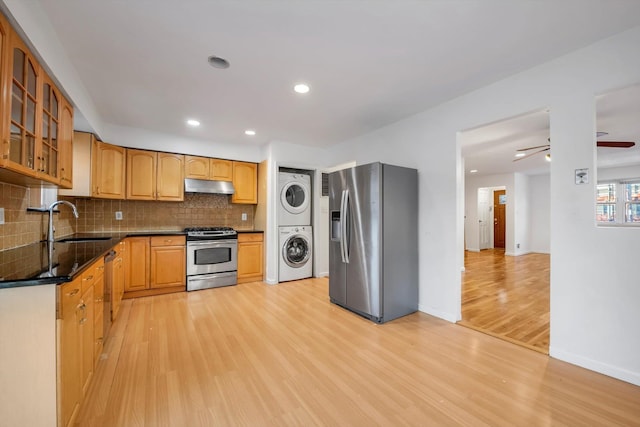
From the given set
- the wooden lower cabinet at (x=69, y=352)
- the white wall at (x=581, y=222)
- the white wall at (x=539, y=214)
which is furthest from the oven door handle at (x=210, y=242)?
the white wall at (x=539, y=214)

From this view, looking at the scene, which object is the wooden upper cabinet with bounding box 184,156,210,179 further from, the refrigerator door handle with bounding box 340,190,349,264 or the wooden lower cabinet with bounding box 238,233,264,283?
the refrigerator door handle with bounding box 340,190,349,264

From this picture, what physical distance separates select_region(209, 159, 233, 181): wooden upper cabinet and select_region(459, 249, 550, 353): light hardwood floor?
4.10 metres

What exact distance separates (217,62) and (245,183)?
2.72 metres

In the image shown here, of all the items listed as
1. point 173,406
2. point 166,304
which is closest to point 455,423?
point 173,406

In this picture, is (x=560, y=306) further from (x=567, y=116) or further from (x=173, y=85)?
(x=173, y=85)

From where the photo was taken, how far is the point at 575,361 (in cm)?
205

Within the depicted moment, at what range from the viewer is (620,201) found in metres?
6.18

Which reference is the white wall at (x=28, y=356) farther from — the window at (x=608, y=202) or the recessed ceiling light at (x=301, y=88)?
the window at (x=608, y=202)

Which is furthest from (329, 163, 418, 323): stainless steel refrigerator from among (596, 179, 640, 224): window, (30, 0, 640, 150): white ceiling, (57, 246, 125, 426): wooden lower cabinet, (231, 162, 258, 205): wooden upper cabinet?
(596, 179, 640, 224): window

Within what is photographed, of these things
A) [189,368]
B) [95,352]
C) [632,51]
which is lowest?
[189,368]

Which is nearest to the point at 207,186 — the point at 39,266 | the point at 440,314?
the point at 39,266

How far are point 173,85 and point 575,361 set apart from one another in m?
4.28

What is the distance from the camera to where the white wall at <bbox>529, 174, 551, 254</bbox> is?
25.3ft

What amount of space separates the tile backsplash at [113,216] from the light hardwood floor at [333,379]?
48.1 inches
